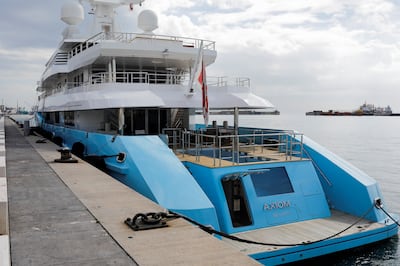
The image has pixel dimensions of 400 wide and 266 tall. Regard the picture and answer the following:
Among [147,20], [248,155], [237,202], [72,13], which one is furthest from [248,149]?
[72,13]

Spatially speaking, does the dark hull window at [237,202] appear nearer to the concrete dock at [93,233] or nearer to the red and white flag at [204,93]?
the red and white flag at [204,93]

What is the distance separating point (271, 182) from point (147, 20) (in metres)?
13.5

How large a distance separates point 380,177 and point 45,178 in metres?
20.4

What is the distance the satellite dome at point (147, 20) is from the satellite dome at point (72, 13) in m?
4.94

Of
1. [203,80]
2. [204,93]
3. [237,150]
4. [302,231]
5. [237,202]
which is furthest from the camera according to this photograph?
[203,80]

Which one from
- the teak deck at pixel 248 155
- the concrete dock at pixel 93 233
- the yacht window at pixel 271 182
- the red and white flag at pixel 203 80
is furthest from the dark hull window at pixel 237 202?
the concrete dock at pixel 93 233

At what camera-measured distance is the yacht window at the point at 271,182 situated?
10.8m

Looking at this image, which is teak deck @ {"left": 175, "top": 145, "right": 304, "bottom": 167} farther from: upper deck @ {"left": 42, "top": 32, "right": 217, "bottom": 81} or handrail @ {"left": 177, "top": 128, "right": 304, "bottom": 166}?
upper deck @ {"left": 42, "top": 32, "right": 217, "bottom": 81}

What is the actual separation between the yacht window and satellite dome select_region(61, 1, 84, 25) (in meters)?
17.9

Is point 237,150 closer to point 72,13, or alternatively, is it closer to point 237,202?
point 237,202

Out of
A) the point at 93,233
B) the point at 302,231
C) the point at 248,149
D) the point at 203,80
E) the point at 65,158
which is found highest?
the point at 203,80

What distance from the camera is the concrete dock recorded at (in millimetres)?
4676

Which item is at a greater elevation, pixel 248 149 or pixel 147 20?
pixel 147 20

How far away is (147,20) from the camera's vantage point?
69.9 feet
